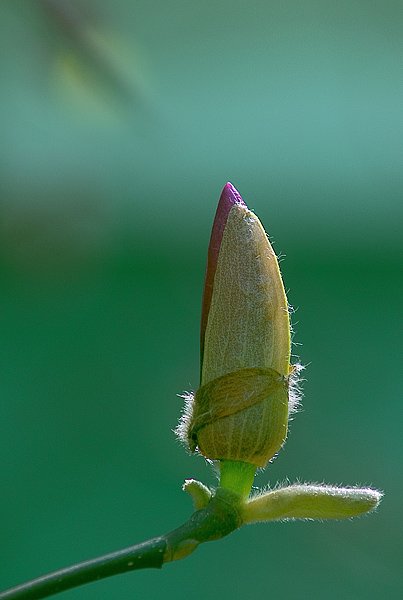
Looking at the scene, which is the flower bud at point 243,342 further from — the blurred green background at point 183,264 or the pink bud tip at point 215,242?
the blurred green background at point 183,264

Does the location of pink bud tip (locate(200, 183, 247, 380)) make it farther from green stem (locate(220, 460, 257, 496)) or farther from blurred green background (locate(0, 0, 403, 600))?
blurred green background (locate(0, 0, 403, 600))

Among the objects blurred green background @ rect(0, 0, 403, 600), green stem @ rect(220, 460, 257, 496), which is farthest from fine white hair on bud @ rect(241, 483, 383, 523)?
blurred green background @ rect(0, 0, 403, 600)

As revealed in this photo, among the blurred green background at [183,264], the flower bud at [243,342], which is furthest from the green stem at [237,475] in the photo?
the blurred green background at [183,264]

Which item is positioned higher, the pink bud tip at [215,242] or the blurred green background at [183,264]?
the blurred green background at [183,264]

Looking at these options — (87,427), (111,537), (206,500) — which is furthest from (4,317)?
(206,500)

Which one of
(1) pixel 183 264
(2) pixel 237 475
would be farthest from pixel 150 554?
(1) pixel 183 264
